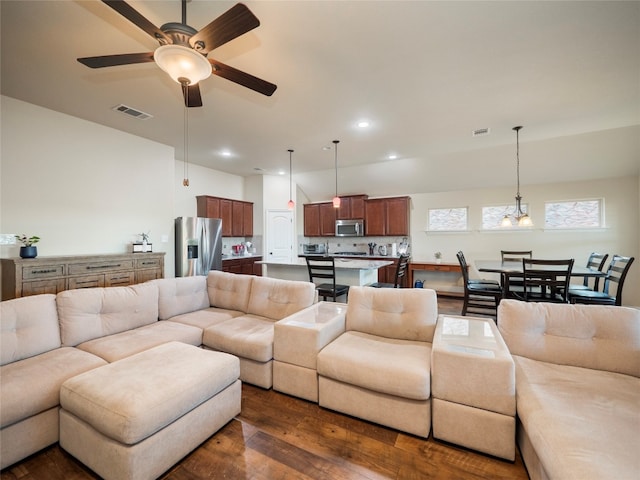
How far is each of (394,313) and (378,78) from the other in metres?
2.31

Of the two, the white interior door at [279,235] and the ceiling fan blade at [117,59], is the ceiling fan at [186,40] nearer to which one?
the ceiling fan blade at [117,59]

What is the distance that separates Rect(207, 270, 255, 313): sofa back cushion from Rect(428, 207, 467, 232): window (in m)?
4.98

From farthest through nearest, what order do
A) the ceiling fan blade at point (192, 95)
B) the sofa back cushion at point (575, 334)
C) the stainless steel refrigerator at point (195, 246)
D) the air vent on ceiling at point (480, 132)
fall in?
the stainless steel refrigerator at point (195, 246) → the air vent on ceiling at point (480, 132) → the ceiling fan blade at point (192, 95) → the sofa back cushion at point (575, 334)

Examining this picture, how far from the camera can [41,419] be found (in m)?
1.66

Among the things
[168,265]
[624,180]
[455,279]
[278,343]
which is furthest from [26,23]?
[624,180]

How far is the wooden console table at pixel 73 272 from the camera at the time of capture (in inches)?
119

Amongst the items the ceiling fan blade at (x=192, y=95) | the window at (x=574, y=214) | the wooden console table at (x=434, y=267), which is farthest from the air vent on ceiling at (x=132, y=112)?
the window at (x=574, y=214)

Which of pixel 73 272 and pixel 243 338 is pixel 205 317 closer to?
pixel 243 338

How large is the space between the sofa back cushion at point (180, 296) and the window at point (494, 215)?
5847mm

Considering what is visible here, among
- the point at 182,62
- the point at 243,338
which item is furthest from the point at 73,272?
the point at 182,62

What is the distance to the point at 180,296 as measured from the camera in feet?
10.2

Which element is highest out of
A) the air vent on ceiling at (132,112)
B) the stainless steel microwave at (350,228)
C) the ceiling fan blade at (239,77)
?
the air vent on ceiling at (132,112)

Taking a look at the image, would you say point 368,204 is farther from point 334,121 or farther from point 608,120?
point 608,120

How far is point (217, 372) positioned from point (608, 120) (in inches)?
227
